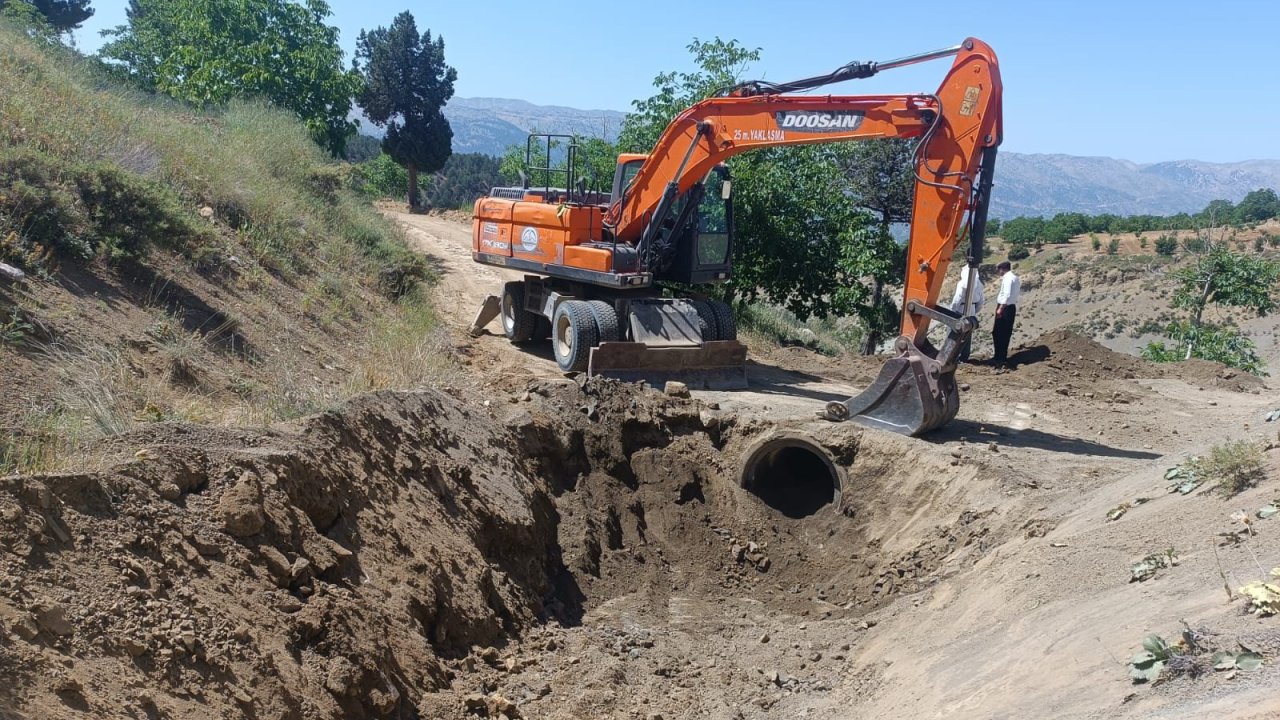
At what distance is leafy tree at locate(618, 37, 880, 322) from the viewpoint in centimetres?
1669

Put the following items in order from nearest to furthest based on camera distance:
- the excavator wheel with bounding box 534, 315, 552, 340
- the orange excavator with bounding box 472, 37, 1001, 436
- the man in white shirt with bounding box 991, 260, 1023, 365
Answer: the orange excavator with bounding box 472, 37, 1001, 436, the man in white shirt with bounding box 991, 260, 1023, 365, the excavator wheel with bounding box 534, 315, 552, 340

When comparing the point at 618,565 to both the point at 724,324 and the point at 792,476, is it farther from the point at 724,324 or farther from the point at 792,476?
the point at 724,324

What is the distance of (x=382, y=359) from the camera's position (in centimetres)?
1002

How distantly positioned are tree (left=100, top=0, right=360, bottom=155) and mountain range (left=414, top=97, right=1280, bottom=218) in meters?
47.7

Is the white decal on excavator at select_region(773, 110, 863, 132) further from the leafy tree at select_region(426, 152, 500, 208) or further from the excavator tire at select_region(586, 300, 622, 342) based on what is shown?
the leafy tree at select_region(426, 152, 500, 208)

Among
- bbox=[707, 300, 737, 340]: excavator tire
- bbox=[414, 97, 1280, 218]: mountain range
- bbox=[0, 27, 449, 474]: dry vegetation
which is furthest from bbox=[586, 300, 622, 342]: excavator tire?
bbox=[414, 97, 1280, 218]: mountain range

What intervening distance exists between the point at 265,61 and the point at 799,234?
1448 centimetres

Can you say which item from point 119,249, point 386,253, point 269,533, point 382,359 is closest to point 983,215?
point 382,359

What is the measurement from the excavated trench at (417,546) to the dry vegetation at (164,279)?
0.60 m

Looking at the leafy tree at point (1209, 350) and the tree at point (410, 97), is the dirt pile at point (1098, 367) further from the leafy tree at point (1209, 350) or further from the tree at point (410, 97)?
the tree at point (410, 97)

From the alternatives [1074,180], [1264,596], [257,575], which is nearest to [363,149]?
[257,575]

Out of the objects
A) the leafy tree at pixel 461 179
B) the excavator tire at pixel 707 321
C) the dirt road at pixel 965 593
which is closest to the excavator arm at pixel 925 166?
the dirt road at pixel 965 593

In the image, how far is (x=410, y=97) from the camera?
35156mm

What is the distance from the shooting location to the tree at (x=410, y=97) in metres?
35.1
